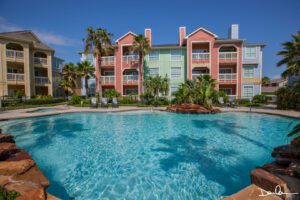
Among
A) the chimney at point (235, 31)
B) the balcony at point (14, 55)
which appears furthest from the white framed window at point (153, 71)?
the balcony at point (14, 55)

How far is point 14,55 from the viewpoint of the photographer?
22.8 m

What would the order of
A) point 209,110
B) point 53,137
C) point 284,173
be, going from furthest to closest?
point 209,110
point 53,137
point 284,173

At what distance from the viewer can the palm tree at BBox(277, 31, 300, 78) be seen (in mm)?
15447

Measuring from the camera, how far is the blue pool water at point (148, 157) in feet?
15.1

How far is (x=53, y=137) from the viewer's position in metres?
9.37

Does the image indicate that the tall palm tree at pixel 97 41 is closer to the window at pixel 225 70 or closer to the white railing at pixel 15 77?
the white railing at pixel 15 77

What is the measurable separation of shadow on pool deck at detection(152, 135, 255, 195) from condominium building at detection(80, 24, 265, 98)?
58.9ft

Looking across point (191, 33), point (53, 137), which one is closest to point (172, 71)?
point (191, 33)

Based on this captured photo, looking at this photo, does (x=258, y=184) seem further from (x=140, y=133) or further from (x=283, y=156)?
(x=140, y=133)

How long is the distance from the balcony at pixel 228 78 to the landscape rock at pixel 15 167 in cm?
2592

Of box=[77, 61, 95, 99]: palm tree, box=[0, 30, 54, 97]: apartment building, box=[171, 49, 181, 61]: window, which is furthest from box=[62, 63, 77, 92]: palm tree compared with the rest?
box=[171, 49, 181, 61]: window

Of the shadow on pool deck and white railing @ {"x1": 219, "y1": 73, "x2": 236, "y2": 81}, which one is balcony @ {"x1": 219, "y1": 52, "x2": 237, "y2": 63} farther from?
the shadow on pool deck

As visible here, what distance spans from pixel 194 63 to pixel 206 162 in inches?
836

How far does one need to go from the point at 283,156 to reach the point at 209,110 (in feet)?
39.0
